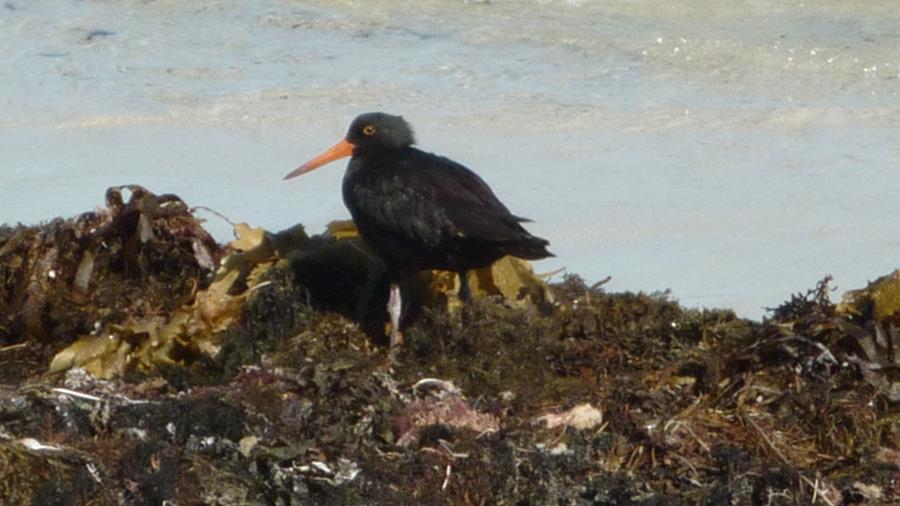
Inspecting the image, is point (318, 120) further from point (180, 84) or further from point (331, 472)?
point (331, 472)

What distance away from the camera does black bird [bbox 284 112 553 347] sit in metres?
5.39

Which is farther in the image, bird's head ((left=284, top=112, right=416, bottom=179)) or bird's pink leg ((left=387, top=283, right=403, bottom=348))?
bird's head ((left=284, top=112, right=416, bottom=179))

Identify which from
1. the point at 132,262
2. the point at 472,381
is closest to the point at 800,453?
the point at 472,381

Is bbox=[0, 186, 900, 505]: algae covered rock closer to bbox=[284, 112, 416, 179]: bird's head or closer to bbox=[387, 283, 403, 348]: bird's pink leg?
bbox=[387, 283, 403, 348]: bird's pink leg

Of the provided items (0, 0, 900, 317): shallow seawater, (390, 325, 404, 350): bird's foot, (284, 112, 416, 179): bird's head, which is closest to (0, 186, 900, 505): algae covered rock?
(390, 325, 404, 350): bird's foot

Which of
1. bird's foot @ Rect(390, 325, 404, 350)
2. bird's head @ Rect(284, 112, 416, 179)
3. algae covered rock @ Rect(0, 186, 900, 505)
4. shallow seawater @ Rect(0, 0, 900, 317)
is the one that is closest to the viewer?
algae covered rock @ Rect(0, 186, 900, 505)

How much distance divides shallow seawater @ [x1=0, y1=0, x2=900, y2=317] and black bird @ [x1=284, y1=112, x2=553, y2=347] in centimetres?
130

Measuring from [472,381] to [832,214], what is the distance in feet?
10.7

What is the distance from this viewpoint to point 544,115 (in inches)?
374

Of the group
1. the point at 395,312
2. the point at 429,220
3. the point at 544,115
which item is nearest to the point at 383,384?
the point at 395,312

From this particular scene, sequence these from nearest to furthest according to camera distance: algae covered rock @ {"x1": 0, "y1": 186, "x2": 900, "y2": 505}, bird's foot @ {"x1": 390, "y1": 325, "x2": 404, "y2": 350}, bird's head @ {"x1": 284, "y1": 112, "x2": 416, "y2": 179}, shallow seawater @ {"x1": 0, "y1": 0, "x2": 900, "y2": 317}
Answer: algae covered rock @ {"x1": 0, "y1": 186, "x2": 900, "y2": 505}
bird's foot @ {"x1": 390, "y1": 325, "x2": 404, "y2": 350}
bird's head @ {"x1": 284, "y1": 112, "x2": 416, "y2": 179}
shallow seawater @ {"x1": 0, "y1": 0, "x2": 900, "y2": 317}

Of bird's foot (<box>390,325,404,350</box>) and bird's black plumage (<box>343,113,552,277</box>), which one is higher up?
bird's black plumage (<box>343,113,552,277</box>)

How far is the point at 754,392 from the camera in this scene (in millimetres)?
4719

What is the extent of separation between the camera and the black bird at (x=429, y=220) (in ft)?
17.7
